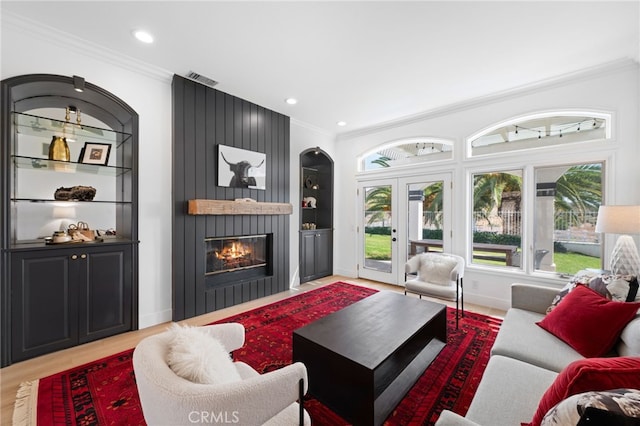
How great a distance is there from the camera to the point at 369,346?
1837 millimetres

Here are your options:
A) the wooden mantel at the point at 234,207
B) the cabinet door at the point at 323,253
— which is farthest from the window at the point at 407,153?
the wooden mantel at the point at 234,207

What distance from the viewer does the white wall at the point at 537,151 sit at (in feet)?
9.67

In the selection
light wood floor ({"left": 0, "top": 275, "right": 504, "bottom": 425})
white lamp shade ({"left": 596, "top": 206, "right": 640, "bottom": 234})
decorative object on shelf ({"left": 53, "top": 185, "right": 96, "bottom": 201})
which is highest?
decorative object on shelf ({"left": 53, "top": 185, "right": 96, "bottom": 201})

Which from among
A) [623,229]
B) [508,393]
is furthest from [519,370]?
[623,229]

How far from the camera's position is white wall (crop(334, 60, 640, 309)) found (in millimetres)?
2947

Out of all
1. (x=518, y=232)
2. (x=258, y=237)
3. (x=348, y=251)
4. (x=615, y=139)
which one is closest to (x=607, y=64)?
(x=615, y=139)

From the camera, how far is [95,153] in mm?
2963

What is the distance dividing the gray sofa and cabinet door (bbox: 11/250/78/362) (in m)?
3.33

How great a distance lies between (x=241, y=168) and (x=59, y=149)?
1.94 meters

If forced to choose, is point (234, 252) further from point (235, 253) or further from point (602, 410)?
point (602, 410)

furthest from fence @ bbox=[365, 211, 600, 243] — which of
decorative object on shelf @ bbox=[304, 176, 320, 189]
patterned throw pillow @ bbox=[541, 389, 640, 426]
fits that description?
patterned throw pillow @ bbox=[541, 389, 640, 426]

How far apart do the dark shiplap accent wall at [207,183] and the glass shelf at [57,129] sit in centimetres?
72

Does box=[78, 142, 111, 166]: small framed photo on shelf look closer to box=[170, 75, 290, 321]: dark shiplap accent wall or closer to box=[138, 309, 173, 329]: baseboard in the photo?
box=[170, 75, 290, 321]: dark shiplap accent wall

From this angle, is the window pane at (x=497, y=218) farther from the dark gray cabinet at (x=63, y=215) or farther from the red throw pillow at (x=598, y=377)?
the dark gray cabinet at (x=63, y=215)
